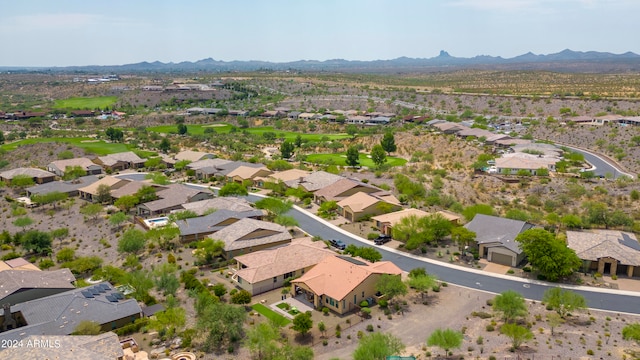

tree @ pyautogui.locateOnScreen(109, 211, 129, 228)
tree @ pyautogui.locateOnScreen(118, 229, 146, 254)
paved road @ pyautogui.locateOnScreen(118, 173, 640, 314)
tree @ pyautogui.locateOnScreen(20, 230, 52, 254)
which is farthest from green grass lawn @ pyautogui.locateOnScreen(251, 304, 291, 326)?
tree @ pyautogui.locateOnScreen(20, 230, 52, 254)

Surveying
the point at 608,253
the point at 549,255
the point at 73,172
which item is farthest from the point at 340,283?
the point at 73,172

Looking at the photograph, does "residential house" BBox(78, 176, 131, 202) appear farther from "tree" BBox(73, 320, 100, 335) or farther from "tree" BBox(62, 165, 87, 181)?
"tree" BBox(73, 320, 100, 335)

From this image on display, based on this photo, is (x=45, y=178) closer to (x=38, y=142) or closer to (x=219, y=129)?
(x=38, y=142)

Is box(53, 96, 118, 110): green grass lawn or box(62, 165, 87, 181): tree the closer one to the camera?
box(62, 165, 87, 181): tree

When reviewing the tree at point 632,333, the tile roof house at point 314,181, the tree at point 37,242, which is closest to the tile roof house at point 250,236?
the tree at point 37,242

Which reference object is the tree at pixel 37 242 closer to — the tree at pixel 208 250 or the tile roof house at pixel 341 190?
the tree at pixel 208 250

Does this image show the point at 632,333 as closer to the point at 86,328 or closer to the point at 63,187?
the point at 86,328
